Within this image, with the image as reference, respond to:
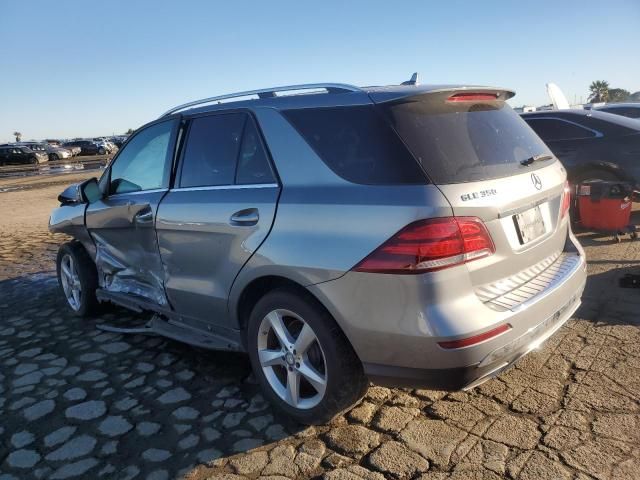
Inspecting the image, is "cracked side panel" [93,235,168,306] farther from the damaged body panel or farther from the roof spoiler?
the roof spoiler

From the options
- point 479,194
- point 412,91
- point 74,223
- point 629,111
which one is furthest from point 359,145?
point 629,111

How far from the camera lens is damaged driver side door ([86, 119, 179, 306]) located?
3.74 m

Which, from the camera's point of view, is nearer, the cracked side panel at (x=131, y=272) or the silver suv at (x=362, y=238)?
the silver suv at (x=362, y=238)

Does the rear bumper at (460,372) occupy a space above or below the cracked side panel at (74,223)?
below

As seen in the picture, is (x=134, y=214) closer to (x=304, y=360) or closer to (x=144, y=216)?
(x=144, y=216)

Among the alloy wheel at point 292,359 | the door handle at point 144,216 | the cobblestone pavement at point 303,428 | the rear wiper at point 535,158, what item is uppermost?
the rear wiper at point 535,158

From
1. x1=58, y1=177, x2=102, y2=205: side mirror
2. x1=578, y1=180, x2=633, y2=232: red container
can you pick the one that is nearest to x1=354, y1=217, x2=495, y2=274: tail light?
x1=58, y1=177, x2=102, y2=205: side mirror

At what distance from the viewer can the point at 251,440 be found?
2.79 m

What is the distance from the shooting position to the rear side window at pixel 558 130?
23.2ft

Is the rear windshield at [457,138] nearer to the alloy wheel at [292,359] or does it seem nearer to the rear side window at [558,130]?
the alloy wheel at [292,359]

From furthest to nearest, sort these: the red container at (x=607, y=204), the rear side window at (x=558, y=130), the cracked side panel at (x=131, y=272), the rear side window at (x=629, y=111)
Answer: the rear side window at (x=629, y=111) < the rear side window at (x=558, y=130) < the red container at (x=607, y=204) < the cracked side panel at (x=131, y=272)

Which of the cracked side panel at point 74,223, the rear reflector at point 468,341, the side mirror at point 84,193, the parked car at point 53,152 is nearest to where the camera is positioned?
the rear reflector at point 468,341

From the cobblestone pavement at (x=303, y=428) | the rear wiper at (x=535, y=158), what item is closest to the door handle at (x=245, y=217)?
the cobblestone pavement at (x=303, y=428)

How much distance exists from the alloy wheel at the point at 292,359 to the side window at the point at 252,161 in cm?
77
